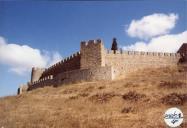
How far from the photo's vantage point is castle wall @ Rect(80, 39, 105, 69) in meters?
32.2

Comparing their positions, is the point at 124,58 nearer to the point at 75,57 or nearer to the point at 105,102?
the point at 75,57

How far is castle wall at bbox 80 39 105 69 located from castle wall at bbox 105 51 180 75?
1.49 metres

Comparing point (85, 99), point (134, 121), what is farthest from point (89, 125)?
point (85, 99)

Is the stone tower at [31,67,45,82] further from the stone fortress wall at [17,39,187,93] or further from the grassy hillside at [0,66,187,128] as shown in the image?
the grassy hillside at [0,66,187,128]

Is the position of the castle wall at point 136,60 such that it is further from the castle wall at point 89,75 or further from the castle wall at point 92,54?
the castle wall at point 89,75

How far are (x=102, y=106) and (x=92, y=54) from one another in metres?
12.3

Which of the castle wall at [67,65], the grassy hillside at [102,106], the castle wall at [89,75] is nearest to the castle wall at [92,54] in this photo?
the castle wall at [67,65]

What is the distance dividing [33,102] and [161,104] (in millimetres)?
9510

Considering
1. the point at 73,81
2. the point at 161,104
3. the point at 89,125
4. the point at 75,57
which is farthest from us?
the point at 75,57

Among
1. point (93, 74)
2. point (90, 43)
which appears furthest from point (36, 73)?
point (93, 74)

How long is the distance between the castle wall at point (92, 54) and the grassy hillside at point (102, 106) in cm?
382

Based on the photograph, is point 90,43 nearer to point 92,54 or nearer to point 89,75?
point 92,54

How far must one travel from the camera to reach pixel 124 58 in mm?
34812

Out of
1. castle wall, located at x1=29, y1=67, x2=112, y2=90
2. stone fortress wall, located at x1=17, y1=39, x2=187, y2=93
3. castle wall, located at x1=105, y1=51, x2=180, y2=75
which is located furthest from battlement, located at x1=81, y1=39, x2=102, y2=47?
castle wall, located at x1=29, y1=67, x2=112, y2=90
